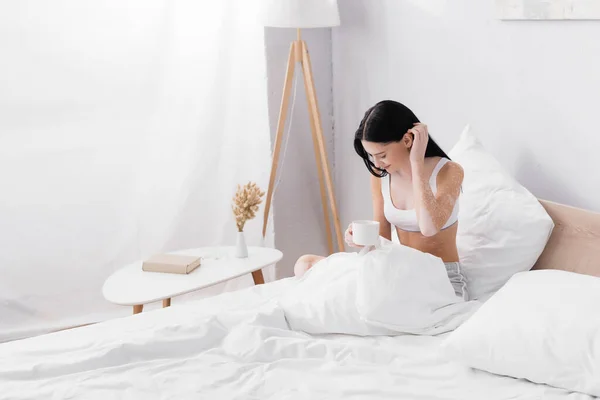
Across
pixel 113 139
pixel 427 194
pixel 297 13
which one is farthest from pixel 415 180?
pixel 113 139

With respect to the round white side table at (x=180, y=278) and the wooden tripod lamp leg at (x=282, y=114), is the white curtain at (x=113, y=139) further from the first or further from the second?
the round white side table at (x=180, y=278)

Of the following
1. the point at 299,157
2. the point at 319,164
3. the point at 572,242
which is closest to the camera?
the point at 572,242

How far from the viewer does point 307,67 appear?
3.37 metres

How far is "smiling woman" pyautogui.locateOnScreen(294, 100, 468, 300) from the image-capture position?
229cm

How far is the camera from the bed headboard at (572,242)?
2.14 meters

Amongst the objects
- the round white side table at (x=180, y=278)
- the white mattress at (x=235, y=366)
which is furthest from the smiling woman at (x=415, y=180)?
the round white side table at (x=180, y=278)

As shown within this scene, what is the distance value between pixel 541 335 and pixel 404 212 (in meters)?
0.75

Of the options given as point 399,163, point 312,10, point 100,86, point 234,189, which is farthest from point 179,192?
point 399,163

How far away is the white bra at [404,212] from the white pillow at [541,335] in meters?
0.46

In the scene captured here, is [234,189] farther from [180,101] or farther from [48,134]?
[48,134]

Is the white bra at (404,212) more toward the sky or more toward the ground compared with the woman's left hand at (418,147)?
more toward the ground

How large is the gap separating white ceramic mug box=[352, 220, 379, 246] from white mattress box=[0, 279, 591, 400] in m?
0.26

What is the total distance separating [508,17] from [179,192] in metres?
1.67

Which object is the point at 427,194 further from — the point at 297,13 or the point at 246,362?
the point at 297,13
